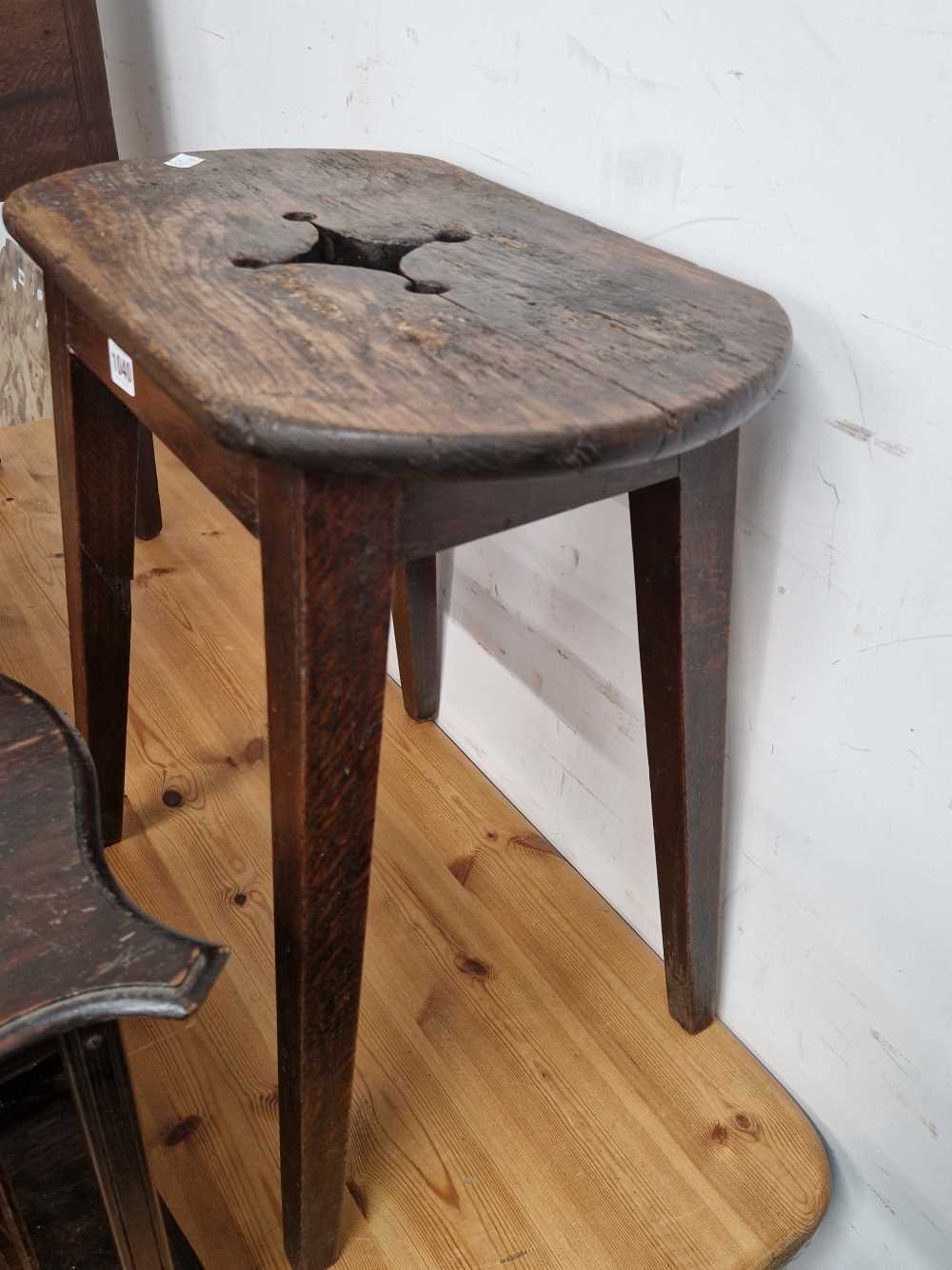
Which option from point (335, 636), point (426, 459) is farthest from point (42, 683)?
point (426, 459)

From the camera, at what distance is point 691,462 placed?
775 mm

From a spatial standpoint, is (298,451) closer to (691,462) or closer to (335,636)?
(335,636)

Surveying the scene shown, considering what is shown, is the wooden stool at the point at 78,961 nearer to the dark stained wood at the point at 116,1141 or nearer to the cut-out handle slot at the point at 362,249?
the dark stained wood at the point at 116,1141

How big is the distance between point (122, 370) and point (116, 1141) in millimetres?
514

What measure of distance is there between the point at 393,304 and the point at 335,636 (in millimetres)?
225

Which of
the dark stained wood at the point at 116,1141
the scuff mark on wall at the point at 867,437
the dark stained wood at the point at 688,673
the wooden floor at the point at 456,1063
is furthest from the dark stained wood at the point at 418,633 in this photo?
the dark stained wood at the point at 116,1141

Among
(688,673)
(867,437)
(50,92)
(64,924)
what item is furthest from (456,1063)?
(50,92)

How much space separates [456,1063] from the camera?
106 centimetres

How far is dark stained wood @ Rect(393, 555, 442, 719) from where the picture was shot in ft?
4.27

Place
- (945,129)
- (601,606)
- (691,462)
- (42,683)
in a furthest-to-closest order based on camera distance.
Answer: (42,683) < (601,606) < (691,462) < (945,129)

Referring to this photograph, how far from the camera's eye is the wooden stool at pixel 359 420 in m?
0.59

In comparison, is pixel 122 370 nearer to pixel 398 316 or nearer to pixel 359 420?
pixel 398 316

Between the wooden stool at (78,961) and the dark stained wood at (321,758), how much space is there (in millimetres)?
114

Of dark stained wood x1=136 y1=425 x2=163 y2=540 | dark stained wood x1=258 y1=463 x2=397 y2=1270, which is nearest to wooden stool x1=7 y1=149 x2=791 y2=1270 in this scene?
dark stained wood x1=258 y1=463 x2=397 y2=1270
